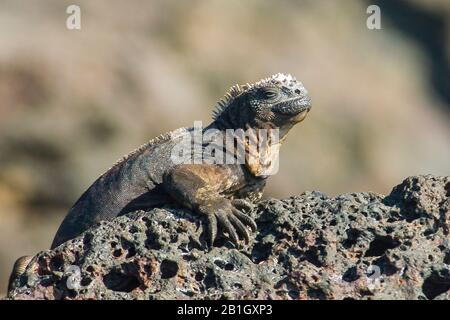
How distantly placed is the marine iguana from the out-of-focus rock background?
649 centimetres

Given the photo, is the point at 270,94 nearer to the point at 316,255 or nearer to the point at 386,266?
the point at 316,255

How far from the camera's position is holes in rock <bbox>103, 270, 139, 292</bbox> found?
5.96 metres

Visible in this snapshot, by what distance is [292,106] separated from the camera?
24.7ft

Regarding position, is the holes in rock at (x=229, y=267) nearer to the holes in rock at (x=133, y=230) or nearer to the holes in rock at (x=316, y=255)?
the holes in rock at (x=316, y=255)

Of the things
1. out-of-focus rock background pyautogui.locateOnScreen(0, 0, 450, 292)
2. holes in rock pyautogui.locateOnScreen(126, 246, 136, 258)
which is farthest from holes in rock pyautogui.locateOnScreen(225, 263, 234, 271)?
out-of-focus rock background pyautogui.locateOnScreen(0, 0, 450, 292)

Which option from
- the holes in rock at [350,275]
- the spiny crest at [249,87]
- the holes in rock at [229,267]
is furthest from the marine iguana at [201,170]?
the holes in rock at [350,275]

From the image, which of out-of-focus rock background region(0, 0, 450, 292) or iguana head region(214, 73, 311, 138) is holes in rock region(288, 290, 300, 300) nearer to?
iguana head region(214, 73, 311, 138)

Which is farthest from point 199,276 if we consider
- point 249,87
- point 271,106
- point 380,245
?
point 249,87

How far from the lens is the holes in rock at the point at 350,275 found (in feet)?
19.0

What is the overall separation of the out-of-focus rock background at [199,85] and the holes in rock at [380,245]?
8432 mm

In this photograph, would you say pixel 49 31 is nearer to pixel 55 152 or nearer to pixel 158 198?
pixel 55 152

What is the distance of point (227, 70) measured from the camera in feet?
54.5

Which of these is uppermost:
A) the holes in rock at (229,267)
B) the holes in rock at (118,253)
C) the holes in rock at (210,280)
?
the holes in rock at (118,253)

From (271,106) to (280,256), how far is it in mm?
1747
